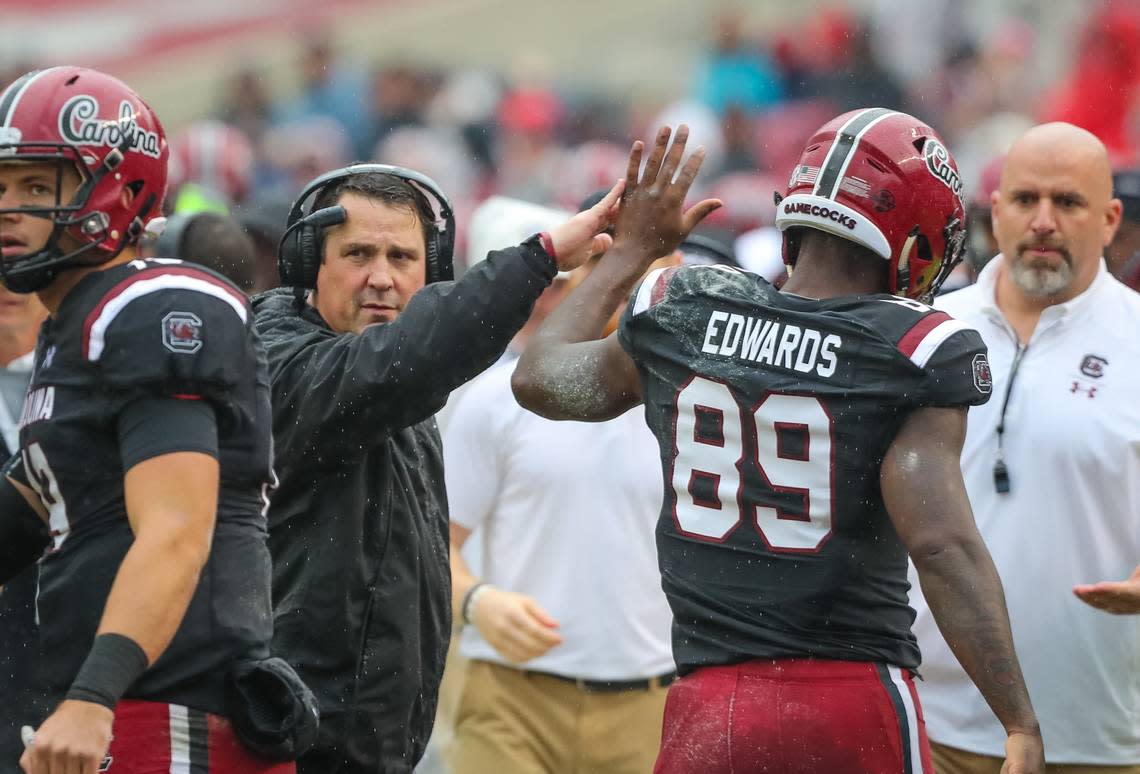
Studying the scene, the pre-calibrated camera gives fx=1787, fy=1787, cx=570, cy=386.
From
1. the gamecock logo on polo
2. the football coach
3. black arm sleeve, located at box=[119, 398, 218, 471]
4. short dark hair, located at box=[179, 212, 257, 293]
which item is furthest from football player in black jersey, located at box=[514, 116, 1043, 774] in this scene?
short dark hair, located at box=[179, 212, 257, 293]

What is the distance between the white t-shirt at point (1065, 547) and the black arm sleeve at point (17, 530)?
9.02ft

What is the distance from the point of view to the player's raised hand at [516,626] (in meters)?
5.59

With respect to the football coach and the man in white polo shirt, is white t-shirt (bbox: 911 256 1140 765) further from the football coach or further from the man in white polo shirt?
the football coach

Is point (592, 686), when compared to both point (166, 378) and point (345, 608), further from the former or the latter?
point (166, 378)

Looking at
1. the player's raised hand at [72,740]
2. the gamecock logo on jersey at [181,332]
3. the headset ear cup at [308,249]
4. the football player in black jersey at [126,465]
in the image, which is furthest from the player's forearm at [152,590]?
the headset ear cup at [308,249]

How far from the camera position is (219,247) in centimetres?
655

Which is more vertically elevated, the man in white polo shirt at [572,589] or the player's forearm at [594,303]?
the player's forearm at [594,303]

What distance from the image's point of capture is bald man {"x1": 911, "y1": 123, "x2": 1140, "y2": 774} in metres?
5.15

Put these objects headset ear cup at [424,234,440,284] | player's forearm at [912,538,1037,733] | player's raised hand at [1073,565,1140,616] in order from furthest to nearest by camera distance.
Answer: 1. headset ear cup at [424,234,440,284]
2. player's raised hand at [1073,565,1140,616]
3. player's forearm at [912,538,1037,733]

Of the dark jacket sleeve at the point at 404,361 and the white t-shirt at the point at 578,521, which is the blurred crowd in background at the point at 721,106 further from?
the dark jacket sleeve at the point at 404,361

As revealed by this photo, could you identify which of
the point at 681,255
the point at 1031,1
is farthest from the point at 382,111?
the point at 681,255

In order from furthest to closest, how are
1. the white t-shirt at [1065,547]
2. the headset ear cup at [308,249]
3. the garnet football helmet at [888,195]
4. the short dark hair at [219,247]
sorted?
the short dark hair at [219,247], the white t-shirt at [1065,547], the headset ear cup at [308,249], the garnet football helmet at [888,195]

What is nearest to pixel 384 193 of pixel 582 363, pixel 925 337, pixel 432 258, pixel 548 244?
pixel 432 258

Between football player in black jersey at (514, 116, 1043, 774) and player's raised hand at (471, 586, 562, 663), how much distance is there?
1.77 m
